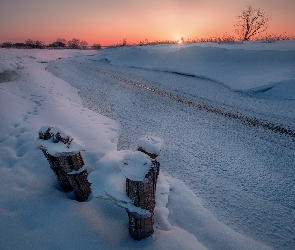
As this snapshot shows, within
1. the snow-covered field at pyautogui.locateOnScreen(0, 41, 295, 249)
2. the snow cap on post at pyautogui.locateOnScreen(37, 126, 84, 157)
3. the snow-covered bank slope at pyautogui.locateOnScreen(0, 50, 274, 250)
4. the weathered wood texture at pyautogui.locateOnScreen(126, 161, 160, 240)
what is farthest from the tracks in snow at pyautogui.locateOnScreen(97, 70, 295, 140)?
the snow cap on post at pyautogui.locateOnScreen(37, 126, 84, 157)

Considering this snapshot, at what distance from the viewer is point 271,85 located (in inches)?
268

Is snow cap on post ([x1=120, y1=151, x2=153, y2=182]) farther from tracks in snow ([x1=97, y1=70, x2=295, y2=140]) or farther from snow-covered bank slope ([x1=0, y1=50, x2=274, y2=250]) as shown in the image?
tracks in snow ([x1=97, y1=70, x2=295, y2=140])

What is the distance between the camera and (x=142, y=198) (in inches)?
67.5

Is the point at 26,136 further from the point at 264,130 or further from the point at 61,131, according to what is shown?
the point at 264,130

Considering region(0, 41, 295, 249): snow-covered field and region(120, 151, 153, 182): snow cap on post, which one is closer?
region(120, 151, 153, 182): snow cap on post

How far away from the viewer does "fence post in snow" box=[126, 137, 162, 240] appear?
64.4 inches

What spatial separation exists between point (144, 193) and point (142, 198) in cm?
6

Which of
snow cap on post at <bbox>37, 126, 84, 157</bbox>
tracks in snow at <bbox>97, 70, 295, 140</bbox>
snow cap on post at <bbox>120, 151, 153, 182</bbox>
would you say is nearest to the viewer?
snow cap on post at <bbox>120, 151, 153, 182</bbox>

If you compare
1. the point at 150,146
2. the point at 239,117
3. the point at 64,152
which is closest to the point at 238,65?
the point at 239,117

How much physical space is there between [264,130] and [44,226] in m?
4.43

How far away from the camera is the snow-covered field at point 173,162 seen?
2068 mm

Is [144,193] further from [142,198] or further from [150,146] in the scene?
[150,146]

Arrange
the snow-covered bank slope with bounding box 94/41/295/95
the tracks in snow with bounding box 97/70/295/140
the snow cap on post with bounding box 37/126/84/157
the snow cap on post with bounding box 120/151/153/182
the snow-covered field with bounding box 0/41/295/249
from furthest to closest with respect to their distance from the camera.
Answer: the snow-covered bank slope with bounding box 94/41/295/95 < the tracks in snow with bounding box 97/70/295/140 < the snow-covered field with bounding box 0/41/295/249 < the snow cap on post with bounding box 37/126/84/157 < the snow cap on post with bounding box 120/151/153/182

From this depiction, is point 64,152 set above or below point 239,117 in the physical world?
above
